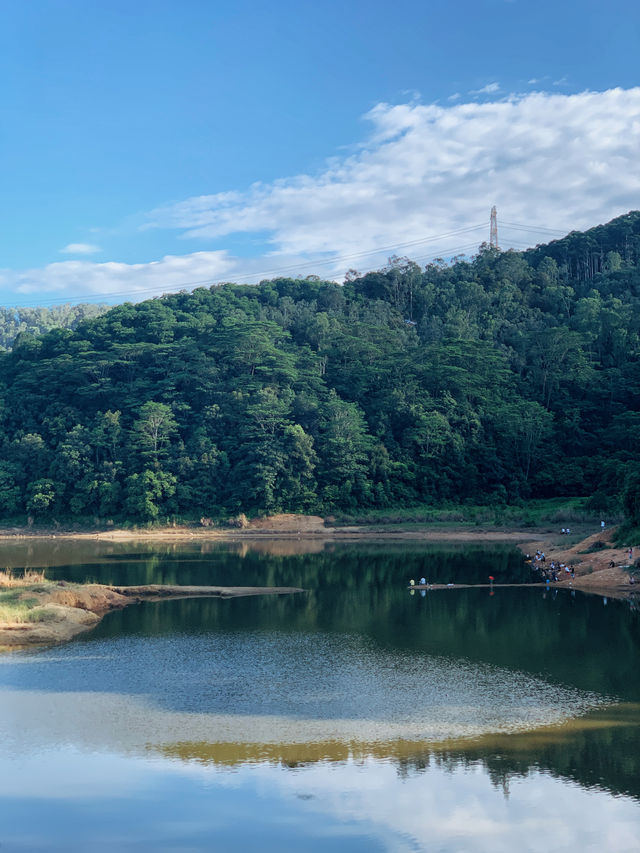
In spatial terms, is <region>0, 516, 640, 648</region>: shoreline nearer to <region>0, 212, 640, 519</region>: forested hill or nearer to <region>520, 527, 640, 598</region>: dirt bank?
<region>520, 527, 640, 598</region>: dirt bank

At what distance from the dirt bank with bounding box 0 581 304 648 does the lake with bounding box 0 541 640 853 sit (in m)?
1.14

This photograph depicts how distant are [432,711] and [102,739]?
8297mm

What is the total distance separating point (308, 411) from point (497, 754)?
66.0 m

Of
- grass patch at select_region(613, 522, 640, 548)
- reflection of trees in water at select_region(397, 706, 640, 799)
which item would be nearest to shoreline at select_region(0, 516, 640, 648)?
grass patch at select_region(613, 522, 640, 548)

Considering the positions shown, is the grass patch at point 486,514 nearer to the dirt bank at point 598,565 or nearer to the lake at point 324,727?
the dirt bank at point 598,565

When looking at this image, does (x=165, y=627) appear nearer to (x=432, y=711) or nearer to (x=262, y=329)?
(x=432, y=711)

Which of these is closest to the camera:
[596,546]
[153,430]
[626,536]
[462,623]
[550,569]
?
[462,623]

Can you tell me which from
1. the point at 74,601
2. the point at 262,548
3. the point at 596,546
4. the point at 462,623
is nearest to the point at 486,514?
the point at 262,548

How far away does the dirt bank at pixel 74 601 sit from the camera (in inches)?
1180

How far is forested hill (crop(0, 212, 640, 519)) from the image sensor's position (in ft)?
254

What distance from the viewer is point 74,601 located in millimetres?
34875

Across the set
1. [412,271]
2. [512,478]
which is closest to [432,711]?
[512,478]

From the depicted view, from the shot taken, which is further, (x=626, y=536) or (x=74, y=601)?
(x=626, y=536)

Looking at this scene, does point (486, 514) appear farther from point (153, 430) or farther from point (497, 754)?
point (497, 754)
